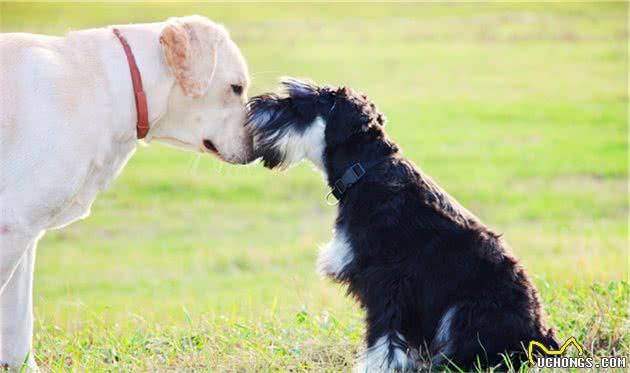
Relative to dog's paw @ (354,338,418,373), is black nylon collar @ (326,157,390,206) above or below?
above

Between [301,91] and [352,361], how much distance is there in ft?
5.36

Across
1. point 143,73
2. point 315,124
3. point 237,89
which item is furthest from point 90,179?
point 315,124

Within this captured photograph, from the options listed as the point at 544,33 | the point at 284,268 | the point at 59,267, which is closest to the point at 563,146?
the point at 284,268

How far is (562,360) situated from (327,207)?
10307 millimetres

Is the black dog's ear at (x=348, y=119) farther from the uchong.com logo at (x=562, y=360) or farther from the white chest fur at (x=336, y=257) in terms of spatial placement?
the uchong.com logo at (x=562, y=360)

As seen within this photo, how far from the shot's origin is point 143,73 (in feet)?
18.0

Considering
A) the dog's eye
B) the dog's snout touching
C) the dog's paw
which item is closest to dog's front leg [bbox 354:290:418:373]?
the dog's paw

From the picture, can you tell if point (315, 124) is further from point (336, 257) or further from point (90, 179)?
point (90, 179)

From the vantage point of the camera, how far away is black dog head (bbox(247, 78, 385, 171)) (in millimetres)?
5586

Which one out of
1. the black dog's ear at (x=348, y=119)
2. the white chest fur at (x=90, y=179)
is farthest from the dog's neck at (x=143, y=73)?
the black dog's ear at (x=348, y=119)

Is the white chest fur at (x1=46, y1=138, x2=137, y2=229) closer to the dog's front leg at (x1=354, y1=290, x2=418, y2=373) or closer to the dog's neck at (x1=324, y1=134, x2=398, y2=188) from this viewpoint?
the dog's neck at (x1=324, y1=134, x2=398, y2=188)

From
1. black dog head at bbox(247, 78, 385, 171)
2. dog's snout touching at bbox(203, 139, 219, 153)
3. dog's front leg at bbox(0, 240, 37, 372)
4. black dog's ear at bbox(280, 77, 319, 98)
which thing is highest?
black dog's ear at bbox(280, 77, 319, 98)

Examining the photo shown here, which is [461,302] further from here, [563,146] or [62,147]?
[563,146]

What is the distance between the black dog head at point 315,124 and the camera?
18.3 feet
